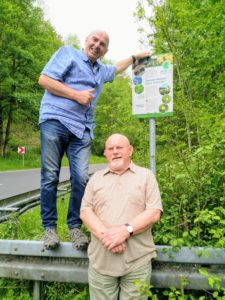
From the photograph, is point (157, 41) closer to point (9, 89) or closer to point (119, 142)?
point (119, 142)

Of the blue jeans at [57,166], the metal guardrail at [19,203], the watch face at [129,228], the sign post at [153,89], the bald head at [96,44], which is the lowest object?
the metal guardrail at [19,203]

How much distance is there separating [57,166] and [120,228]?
118 cm

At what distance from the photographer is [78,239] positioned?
338 cm

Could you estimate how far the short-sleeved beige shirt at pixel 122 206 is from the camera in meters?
2.92

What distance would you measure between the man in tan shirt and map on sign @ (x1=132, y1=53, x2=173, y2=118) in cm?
83

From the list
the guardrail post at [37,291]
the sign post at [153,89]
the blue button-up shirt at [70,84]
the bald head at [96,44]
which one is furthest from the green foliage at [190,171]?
the guardrail post at [37,291]

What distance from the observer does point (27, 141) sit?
37.8 meters

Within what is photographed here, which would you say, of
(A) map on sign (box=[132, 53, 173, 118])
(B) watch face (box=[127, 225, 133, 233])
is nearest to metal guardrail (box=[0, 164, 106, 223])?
(A) map on sign (box=[132, 53, 173, 118])

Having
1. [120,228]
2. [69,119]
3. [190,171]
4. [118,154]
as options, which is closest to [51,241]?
[120,228]

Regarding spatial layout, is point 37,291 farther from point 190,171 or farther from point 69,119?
point 190,171

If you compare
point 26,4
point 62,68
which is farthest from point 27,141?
point 62,68

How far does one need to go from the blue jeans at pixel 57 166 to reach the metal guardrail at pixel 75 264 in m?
0.40

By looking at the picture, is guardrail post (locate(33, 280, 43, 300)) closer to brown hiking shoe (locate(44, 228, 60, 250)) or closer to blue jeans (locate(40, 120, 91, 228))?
brown hiking shoe (locate(44, 228, 60, 250))

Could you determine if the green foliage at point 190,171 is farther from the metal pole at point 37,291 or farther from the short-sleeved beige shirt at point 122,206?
the metal pole at point 37,291
